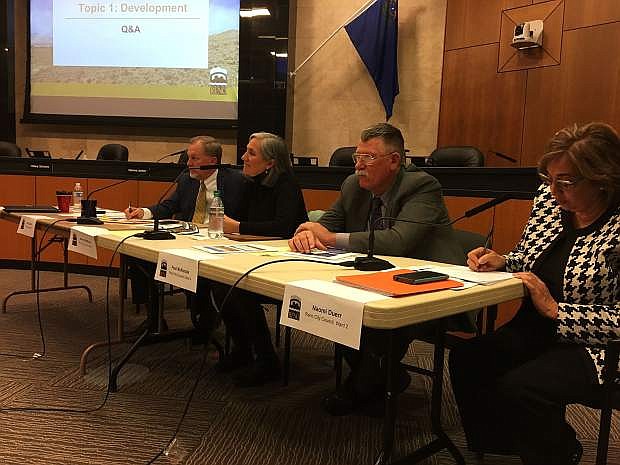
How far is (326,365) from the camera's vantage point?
2768 mm

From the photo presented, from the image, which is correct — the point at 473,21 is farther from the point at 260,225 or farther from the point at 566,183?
the point at 566,183

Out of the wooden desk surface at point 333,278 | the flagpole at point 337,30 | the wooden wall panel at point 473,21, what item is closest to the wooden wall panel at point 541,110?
the wooden wall panel at point 473,21

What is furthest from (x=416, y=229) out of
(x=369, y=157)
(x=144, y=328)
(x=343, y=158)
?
(x=343, y=158)

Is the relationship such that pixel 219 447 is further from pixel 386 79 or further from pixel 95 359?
pixel 386 79

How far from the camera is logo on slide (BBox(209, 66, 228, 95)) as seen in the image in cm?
599

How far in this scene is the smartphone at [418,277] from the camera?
1313 millimetres

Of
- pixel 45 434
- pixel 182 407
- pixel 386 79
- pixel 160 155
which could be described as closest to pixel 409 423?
pixel 182 407

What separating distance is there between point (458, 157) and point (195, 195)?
193 cm

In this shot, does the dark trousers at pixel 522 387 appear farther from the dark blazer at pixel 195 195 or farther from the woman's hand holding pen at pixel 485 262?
the dark blazer at pixel 195 195

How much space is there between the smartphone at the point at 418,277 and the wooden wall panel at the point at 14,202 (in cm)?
418

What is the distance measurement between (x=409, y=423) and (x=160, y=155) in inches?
192

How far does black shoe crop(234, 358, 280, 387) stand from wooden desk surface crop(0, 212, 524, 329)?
0.77m

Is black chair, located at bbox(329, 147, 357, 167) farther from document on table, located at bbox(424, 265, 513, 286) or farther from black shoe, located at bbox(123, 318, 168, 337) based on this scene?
document on table, located at bbox(424, 265, 513, 286)

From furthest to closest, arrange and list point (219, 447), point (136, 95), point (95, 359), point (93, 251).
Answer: point (136, 95), point (95, 359), point (93, 251), point (219, 447)
